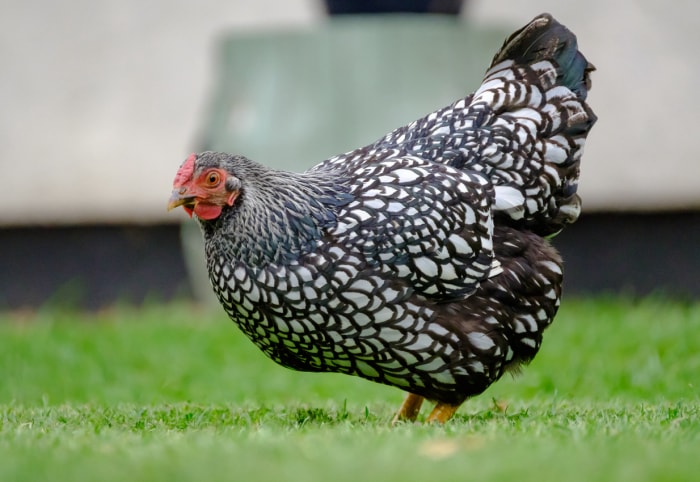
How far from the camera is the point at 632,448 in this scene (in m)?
2.96

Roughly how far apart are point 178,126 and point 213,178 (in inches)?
219

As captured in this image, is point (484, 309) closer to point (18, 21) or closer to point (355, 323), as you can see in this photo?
point (355, 323)

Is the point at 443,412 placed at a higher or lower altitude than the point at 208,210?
lower

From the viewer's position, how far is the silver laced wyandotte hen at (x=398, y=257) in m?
3.93

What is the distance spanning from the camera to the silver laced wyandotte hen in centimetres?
393

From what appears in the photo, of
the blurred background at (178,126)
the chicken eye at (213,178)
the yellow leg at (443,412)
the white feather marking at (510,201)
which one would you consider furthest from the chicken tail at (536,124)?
the blurred background at (178,126)

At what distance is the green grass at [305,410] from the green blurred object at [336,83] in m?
1.43

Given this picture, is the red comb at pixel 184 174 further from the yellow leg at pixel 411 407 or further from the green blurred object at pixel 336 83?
the green blurred object at pixel 336 83

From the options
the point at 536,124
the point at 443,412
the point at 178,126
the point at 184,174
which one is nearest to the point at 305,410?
the point at 443,412

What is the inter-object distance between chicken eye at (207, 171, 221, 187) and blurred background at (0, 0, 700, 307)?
4.57 m

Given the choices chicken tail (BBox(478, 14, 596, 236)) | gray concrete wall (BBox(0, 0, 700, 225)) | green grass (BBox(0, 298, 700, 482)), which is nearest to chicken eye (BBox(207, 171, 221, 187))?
green grass (BBox(0, 298, 700, 482))

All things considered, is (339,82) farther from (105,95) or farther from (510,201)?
(510,201)

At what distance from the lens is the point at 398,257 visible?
3994mm

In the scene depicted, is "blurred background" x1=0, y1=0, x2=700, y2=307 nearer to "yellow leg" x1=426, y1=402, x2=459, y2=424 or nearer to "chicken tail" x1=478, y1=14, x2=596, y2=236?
"chicken tail" x1=478, y1=14, x2=596, y2=236
